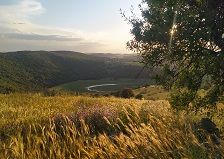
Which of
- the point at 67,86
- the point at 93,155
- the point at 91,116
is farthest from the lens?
the point at 67,86

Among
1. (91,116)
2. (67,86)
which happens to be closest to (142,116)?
(91,116)

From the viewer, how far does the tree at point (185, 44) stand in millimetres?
8641

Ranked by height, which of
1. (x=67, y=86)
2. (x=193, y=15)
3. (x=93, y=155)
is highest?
(x=193, y=15)

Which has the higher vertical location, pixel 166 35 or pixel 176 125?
pixel 166 35

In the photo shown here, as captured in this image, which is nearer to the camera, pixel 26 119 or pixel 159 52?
pixel 159 52

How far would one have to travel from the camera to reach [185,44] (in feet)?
29.3

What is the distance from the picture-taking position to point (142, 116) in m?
11.6

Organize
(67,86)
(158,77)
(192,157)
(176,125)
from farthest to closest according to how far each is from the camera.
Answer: (67,86)
(158,77)
(176,125)
(192,157)

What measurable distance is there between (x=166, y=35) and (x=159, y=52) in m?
0.62

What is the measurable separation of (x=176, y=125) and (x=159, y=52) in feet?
15.0

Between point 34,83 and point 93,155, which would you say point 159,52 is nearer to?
point 93,155

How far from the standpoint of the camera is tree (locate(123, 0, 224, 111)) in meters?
8.64

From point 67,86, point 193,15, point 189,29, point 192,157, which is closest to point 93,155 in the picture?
point 192,157

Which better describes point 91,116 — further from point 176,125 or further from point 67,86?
point 67,86
